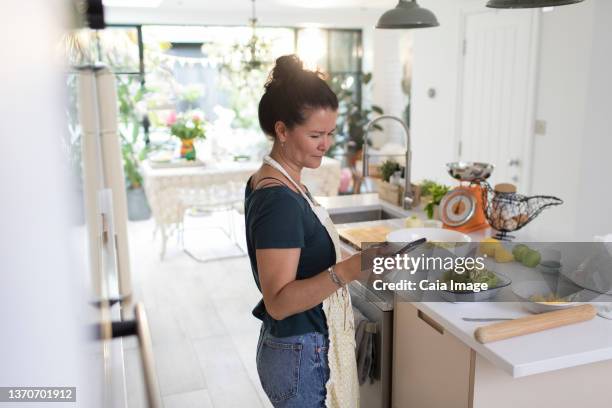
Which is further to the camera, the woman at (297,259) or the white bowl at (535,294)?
the white bowl at (535,294)

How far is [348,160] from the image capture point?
8.06 m

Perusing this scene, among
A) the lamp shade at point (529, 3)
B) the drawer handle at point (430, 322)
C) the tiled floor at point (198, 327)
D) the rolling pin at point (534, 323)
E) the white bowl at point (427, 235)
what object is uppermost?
the lamp shade at point (529, 3)

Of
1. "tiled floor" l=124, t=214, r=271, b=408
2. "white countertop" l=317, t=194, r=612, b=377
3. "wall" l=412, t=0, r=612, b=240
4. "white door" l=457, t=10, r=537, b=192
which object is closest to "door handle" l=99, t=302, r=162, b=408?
"white countertop" l=317, t=194, r=612, b=377

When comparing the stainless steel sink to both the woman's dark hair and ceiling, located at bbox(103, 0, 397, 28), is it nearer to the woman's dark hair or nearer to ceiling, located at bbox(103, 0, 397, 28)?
the woman's dark hair

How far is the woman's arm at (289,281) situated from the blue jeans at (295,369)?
0.68 feet

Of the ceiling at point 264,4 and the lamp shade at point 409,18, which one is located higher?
the ceiling at point 264,4

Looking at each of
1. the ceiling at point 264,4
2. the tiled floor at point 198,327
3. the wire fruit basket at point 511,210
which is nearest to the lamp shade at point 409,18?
the wire fruit basket at point 511,210

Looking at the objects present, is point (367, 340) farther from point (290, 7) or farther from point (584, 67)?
point (290, 7)

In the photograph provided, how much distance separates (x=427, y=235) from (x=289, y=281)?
96 centimetres

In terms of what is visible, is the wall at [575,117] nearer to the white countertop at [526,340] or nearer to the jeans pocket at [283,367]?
the white countertop at [526,340]

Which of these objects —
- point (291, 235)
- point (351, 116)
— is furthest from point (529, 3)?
point (351, 116)

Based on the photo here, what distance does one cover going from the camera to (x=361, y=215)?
306cm

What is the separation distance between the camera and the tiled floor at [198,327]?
112 inches

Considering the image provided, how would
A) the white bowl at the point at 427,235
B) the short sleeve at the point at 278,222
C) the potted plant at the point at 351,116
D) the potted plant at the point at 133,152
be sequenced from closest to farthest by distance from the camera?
the short sleeve at the point at 278,222
the white bowl at the point at 427,235
the potted plant at the point at 133,152
the potted plant at the point at 351,116
